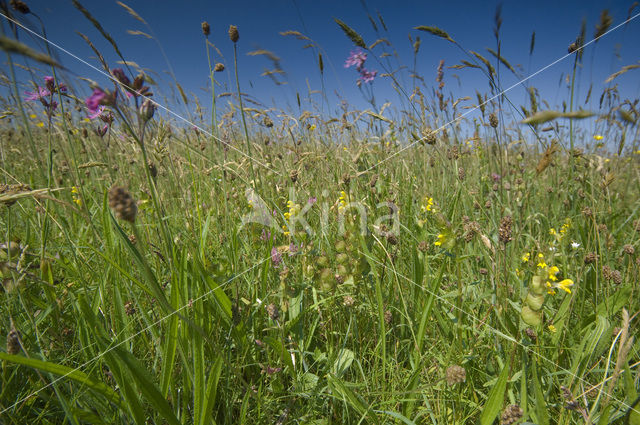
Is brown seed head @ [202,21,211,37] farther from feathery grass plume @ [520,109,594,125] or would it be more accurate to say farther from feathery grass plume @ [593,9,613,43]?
feathery grass plume @ [593,9,613,43]

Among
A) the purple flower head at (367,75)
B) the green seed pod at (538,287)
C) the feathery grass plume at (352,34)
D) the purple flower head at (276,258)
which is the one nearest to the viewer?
the green seed pod at (538,287)

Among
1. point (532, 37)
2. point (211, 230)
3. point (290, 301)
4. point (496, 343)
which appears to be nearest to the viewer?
point (496, 343)

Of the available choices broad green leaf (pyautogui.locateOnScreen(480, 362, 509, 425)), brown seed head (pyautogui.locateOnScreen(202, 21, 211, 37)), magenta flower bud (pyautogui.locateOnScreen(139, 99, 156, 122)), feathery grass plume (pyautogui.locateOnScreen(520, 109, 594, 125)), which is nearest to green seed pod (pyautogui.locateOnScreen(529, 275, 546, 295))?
broad green leaf (pyautogui.locateOnScreen(480, 362, 509, 425))

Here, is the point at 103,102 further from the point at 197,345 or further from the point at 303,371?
the point at 303,371

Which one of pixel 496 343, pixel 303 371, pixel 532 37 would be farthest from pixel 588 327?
pixel 532 37

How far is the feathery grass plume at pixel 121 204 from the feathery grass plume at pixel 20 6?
2.79 ft

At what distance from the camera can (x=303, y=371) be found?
109 cm

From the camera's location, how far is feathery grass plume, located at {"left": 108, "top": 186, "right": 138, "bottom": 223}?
18.6 inches

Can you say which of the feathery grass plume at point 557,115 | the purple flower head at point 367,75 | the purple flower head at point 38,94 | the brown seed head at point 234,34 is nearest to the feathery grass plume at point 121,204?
the feathery grass plume at point 557,115

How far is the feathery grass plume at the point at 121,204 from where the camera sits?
18.6 inches

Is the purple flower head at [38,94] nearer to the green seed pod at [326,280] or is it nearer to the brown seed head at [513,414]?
the green seed pod at [326,280]


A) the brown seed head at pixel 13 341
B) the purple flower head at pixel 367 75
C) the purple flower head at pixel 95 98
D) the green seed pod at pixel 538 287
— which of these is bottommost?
the green seed pod at pixel 538 287

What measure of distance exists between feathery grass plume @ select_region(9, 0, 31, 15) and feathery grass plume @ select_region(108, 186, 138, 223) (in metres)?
0.85

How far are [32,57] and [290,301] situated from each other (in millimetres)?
993
